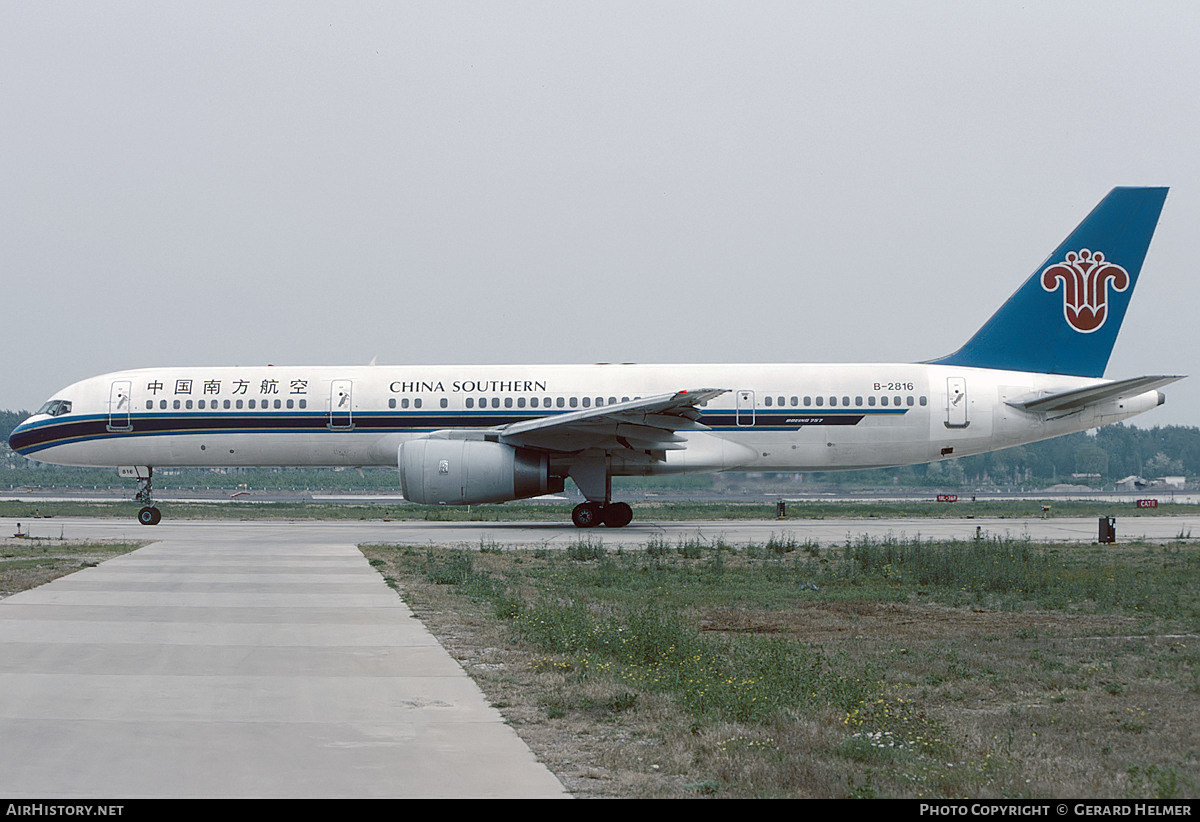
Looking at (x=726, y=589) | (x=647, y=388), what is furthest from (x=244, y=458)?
(x=726, y=589)

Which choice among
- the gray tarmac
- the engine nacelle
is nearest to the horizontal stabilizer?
the engine nacelle

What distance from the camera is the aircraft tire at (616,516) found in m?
27.1

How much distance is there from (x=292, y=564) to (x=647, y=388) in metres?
12.0

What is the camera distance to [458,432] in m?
26.3

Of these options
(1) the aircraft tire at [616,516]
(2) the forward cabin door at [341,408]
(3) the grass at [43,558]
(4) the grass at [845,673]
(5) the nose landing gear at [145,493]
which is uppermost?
(2) the forward cabin door at [341,408]

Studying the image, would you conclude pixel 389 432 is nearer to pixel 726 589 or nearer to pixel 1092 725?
pixel 726 589

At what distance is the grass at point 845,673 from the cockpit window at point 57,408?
16470mm

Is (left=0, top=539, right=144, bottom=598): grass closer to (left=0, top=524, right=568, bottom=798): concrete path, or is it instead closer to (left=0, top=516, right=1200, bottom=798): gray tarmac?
(left=0, top=516, right=1200, bottom=798): gray tarmac

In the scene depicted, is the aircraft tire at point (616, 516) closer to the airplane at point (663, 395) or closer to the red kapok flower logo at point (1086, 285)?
the airplane at point (663, 395)

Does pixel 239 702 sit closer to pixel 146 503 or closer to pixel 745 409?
pixel 745 409

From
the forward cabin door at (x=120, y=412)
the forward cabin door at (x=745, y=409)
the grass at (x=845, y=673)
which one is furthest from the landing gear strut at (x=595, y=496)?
the forward cabin door at (x=120, y=412)

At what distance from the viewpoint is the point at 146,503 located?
96.5 ft

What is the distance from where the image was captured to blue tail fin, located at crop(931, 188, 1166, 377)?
92.1 feet

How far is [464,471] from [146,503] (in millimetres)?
10045
